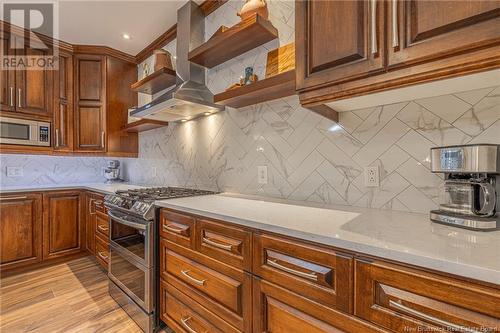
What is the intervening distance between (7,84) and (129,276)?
8.20 feet

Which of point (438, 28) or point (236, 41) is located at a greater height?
point (236, 41)

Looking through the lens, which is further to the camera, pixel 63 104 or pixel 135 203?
pixel 63 104

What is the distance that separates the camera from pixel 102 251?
8.29 ft

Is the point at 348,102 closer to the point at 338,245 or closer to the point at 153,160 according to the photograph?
the point at 338,245

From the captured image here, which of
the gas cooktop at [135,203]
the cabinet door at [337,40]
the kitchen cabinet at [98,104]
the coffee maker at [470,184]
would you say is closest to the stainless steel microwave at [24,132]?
the kitchen cabinet at [98,104]

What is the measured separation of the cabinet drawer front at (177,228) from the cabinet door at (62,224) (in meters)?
1.97

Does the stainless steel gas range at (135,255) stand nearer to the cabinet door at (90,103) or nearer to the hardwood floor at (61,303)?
the hardwood floor at (61,303)

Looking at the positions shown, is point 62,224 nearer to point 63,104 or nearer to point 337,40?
point 63,104

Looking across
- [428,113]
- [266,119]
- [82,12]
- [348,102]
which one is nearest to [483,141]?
[428,113]

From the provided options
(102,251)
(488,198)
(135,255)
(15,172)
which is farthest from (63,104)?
(488,198)

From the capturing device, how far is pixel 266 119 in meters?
1.82

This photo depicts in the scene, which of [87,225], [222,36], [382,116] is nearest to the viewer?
[382,116]

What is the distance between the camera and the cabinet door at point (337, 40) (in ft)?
3.03

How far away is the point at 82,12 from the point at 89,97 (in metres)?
1.08
